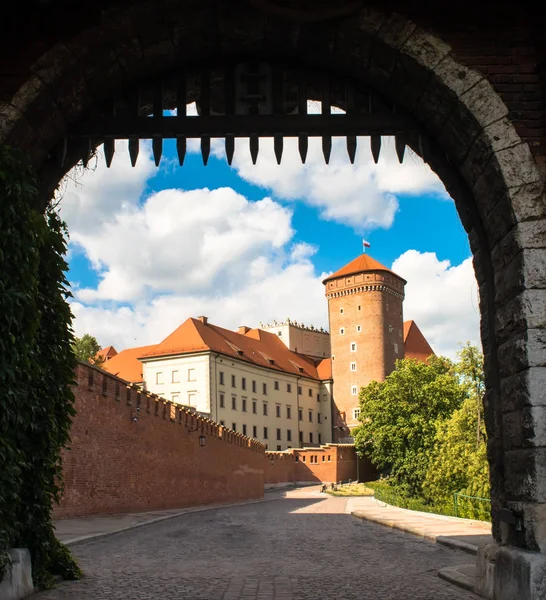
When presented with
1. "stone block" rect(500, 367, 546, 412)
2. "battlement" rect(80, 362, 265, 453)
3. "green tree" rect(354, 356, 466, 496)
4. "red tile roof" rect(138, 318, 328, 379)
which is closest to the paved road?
"stone block" rect(500, 367, 546, 412)

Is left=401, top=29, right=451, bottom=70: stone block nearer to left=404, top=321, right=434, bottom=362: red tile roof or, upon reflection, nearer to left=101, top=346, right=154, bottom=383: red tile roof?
left=101, top=346, right=154, bottom=383: red tile roof

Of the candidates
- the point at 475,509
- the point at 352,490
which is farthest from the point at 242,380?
the point at 475,509

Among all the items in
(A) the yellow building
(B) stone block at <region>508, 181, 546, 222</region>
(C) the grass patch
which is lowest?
(C) the grass patch

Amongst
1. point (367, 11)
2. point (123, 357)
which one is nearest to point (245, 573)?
point (367, 11)

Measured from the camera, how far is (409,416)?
2024 inches

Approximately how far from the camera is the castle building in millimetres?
64000

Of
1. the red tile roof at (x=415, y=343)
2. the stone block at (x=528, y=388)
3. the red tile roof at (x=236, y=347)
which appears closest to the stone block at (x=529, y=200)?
the stone block at (x=528, y=388)

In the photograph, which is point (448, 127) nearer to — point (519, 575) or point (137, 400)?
point (519, 575)

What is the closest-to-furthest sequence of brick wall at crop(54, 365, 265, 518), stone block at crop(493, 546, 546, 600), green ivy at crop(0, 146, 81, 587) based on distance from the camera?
stone block at crop(493, 546, 546, 600), green ivy at crop(0, 146, 81, 587), brick wall at crop(54, 365, 265, 518)

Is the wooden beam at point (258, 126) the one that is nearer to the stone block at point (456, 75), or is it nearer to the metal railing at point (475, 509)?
the stone block at point (456, 75)

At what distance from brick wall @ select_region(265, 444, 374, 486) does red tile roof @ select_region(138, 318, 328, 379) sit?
10559 mm

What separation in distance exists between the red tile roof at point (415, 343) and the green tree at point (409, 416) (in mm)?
33821

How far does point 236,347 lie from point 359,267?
53.6 feet

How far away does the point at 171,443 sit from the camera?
84.8ft
